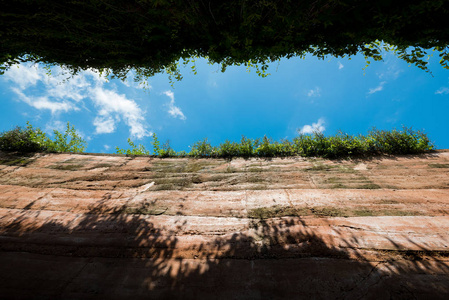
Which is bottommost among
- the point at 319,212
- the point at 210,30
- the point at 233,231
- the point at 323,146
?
the point at 233,231

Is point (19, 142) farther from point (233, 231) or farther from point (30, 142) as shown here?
point (233, 231)

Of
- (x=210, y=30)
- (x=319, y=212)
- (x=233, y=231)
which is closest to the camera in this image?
(x=233, y=231)

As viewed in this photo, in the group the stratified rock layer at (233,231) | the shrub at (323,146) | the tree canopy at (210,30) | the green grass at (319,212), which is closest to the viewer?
the stratified rock layer at (233,231)

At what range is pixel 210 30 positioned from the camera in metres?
4.09

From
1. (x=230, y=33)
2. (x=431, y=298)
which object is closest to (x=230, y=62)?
(x=230, y=33)

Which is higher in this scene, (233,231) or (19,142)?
(19,142)

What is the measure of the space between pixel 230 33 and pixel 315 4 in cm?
175

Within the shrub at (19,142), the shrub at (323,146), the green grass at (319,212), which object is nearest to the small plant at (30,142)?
the shrub at (19,142)

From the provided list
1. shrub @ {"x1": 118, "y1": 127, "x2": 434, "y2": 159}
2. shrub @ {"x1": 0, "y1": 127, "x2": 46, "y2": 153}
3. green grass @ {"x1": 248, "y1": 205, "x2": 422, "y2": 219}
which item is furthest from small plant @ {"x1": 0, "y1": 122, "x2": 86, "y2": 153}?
green grass @ {"x1": 248, "y1": 205, "x2": 422, "y2": 219}

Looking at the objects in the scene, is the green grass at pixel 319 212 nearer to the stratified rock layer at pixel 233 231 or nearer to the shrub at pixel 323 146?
the stratified rock layer at pixel 233 231

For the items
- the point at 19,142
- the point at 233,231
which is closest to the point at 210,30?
the point at 233,231

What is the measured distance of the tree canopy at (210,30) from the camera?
3.45 meters

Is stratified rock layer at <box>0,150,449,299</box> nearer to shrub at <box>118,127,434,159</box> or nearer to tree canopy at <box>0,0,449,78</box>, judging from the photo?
shrub at <box>118,127,434,159</box>

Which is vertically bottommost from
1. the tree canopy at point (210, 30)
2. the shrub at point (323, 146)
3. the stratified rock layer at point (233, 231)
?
the stratified rock layer at point (233, 231)
